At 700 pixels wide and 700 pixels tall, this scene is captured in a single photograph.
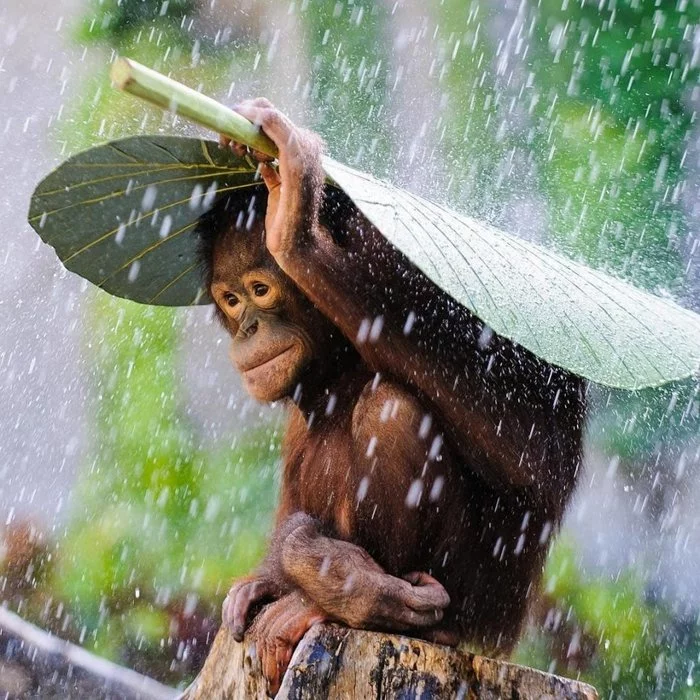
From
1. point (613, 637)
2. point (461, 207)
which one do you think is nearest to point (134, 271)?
point (461, 207)

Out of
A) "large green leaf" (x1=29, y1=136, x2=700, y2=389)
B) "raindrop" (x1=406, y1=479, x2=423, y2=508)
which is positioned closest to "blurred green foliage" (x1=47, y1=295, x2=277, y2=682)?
"large green leaf" (x1=29, y1=136, x2=700, y2=389)

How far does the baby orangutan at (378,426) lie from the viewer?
7.18 feet

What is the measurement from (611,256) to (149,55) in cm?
298

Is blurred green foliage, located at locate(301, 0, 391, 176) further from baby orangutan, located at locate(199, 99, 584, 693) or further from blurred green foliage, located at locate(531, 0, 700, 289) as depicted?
baby orangutan, located at locate(199, 99, 584, 693)

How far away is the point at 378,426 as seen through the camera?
7.54 feet

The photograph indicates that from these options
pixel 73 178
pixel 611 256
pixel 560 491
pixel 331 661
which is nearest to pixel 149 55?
pixel 611 256

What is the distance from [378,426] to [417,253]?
1.82ft

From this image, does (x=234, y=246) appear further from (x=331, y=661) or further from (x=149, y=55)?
(x=149, y=55)

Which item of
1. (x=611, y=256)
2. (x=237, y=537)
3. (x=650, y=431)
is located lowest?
(x=237, y=537)

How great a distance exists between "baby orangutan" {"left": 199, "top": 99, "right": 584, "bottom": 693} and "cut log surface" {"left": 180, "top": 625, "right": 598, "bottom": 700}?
11 cm

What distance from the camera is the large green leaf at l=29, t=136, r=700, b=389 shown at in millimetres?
1933

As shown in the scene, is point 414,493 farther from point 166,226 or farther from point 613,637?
point 613,637

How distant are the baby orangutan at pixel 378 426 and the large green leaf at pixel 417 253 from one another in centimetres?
14

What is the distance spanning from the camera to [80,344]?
20.0 ft
